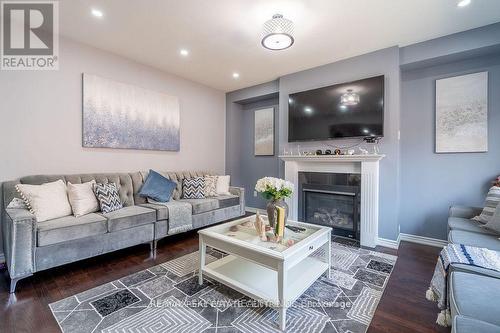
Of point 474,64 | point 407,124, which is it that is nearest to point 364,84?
point 407,124

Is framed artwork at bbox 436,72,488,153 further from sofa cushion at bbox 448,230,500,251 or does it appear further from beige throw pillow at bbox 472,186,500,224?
sofa cushion at bbox 448,230,500,251

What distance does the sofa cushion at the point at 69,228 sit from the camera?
2.03m

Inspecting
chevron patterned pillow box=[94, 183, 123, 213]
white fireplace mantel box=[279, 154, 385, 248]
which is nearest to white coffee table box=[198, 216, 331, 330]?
white fireplace mantel box=[279, 154, 385, 248]

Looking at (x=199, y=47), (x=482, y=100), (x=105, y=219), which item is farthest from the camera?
(x=199, y=47)

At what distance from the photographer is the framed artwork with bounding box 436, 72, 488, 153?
2.77m

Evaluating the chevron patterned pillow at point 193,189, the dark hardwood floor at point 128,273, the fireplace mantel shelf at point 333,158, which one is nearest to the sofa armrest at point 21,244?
the dark hardwood floor at point 128,273

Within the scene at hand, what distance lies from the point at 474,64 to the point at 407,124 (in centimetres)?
96

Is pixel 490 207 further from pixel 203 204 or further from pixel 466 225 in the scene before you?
pixel 203 204

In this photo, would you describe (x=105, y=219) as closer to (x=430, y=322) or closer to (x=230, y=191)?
(x=230, y=191)

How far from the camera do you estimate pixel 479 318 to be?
0.99m

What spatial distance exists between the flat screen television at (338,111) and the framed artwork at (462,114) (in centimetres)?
76

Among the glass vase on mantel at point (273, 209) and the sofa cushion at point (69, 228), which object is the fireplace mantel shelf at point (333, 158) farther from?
the sofa cushion at point (69, 228)

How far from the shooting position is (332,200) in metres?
3.56

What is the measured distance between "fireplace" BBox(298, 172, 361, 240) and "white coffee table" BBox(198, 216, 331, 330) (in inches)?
51.6
